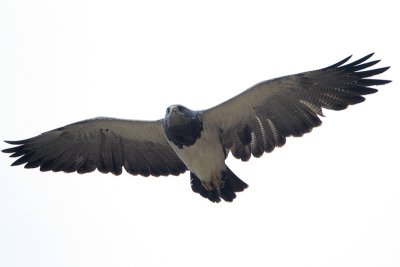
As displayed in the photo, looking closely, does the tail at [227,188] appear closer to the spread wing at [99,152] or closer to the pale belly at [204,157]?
the pale belly at [204,157]

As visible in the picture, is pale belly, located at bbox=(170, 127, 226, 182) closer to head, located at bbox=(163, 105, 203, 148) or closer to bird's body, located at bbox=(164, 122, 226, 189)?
bird's body, located at bbox=(164, 122, 226, 189)

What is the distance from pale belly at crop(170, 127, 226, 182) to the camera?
60.2 feet

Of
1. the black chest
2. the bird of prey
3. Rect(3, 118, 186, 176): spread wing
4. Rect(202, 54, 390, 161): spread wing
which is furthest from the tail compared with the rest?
the black chest

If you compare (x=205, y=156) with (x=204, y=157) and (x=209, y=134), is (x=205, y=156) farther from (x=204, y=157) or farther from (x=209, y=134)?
(x=209, y=134)

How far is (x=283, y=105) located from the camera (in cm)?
1856

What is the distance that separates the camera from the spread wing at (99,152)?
1923 cm

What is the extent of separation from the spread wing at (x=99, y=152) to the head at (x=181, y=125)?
3.49ft

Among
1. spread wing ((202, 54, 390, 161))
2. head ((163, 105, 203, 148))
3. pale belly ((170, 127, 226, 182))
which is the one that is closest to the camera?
head ((163, 105, 203, 148))

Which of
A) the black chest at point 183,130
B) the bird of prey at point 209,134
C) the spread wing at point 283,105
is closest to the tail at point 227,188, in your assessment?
the bird of prey at point 209,134

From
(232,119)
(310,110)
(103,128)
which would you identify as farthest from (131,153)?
(310,110)

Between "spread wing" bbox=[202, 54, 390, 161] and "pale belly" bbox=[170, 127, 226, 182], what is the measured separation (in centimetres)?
23

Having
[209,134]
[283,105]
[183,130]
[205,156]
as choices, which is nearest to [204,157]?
[205,156]

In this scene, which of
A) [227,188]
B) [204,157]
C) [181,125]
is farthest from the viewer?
[227,188]

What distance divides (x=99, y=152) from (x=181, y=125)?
2.19 metres
